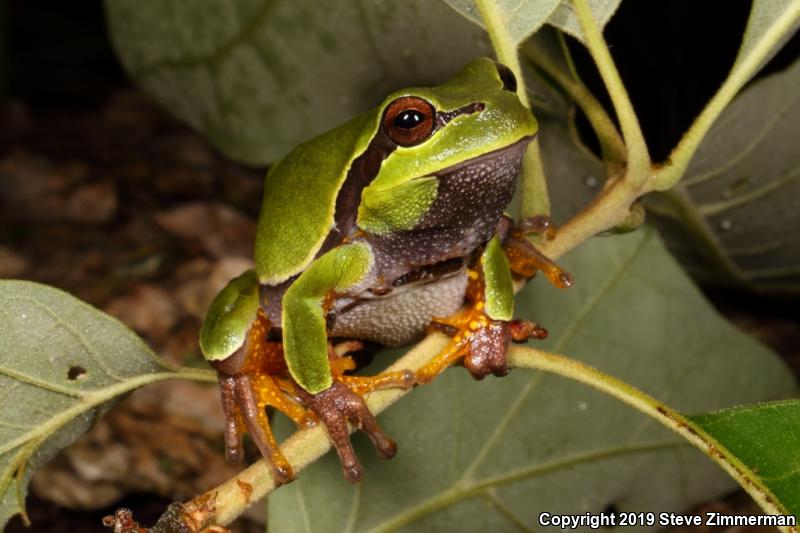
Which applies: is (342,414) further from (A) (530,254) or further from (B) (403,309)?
(A) (530,254)

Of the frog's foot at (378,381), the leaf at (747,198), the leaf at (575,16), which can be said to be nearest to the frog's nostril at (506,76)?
the leaf at (575,16)

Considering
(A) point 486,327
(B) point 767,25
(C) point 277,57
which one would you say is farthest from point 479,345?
(C) point 277,57

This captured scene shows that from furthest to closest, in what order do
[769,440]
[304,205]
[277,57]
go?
[277,57] → [304,205] → [769,440]

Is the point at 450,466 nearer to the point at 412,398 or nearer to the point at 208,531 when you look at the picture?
the point at 412,398

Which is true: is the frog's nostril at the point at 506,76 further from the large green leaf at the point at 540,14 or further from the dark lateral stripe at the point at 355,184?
the dark lateral stripe at the point at 355,184

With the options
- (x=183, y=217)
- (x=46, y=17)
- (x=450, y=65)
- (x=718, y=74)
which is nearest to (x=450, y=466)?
(x=450, y=65)

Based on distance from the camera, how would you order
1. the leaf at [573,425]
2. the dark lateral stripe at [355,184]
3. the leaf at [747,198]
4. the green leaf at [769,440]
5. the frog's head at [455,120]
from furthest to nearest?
the leaf at [747,198] → the leaf at [573,425] → the dark lateral stripe at [355,184] → the frog's head at [455,120] → the green leaf at [769,440]

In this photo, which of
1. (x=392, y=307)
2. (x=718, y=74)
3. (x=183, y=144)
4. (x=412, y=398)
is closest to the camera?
(x=392, y=307)
